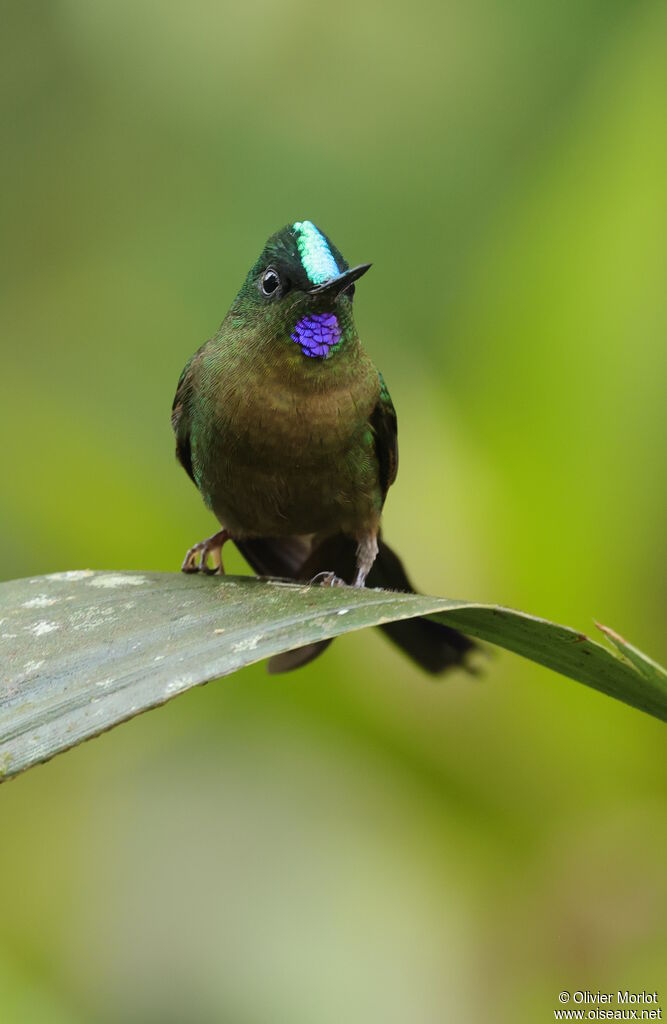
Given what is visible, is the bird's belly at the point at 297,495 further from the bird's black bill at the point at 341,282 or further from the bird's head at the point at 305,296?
the bird's black bill at the point at 341,282

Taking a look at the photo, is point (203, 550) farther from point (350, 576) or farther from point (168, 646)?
point (168, 646)

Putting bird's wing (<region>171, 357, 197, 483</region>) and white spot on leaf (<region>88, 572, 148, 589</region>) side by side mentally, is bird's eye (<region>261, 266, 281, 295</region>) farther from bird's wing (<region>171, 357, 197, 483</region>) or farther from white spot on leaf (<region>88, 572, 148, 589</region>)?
white spot on leaf (<region>88, 572, 148, 589</region>)

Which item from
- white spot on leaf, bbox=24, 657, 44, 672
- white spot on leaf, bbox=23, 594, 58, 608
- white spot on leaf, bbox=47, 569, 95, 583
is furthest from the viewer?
white spot on leaf, bbox=47, 569, 95, 583

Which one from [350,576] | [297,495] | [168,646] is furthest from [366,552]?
[168,646]

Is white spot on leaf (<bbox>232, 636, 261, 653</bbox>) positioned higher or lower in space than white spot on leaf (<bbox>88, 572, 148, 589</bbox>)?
lower

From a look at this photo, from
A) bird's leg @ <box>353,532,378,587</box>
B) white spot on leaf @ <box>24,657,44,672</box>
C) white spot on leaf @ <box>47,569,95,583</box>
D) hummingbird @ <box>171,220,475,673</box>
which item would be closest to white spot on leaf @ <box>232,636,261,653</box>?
white spot on leaf @ <box>24,657,44,672</box>

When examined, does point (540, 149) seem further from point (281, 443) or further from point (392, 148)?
point (281, 443)
